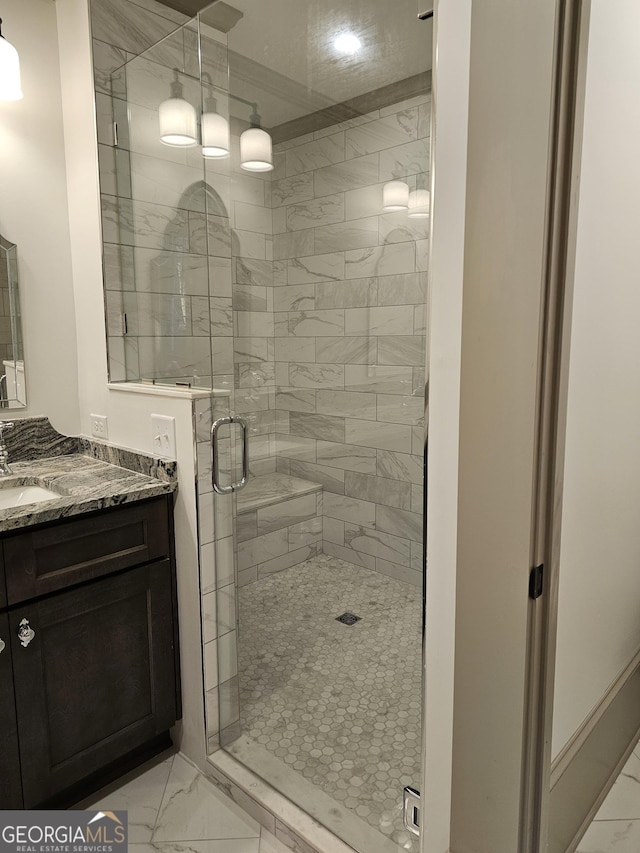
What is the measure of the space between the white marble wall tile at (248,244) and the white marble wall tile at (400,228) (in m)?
0.37

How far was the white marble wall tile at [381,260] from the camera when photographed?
60.3 inches

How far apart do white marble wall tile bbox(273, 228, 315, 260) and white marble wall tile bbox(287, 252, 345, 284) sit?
0.06 feet

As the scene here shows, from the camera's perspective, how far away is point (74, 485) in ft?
5.68

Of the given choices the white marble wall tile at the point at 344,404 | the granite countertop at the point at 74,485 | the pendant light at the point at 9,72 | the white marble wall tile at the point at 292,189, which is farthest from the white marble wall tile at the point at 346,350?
the pendant light at the point at 9,72

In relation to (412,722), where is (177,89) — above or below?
above

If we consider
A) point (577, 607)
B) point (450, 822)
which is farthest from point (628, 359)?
point (450, 822)

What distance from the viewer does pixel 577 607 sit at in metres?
1.46

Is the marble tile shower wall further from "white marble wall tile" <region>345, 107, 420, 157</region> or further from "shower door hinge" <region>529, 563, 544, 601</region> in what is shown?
"shower door hinge" <region>529, 563, 544, 601</region>

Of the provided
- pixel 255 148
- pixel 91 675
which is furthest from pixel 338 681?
pixel 255 148

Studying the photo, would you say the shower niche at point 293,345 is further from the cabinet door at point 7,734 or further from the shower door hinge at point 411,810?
the cabinet door at point 7,734

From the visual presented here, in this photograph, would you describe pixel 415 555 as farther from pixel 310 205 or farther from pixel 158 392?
pixel 310 205

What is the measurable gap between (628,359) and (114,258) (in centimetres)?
167

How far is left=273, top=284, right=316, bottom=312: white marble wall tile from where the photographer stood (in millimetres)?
1816

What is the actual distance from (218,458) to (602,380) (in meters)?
1.08
